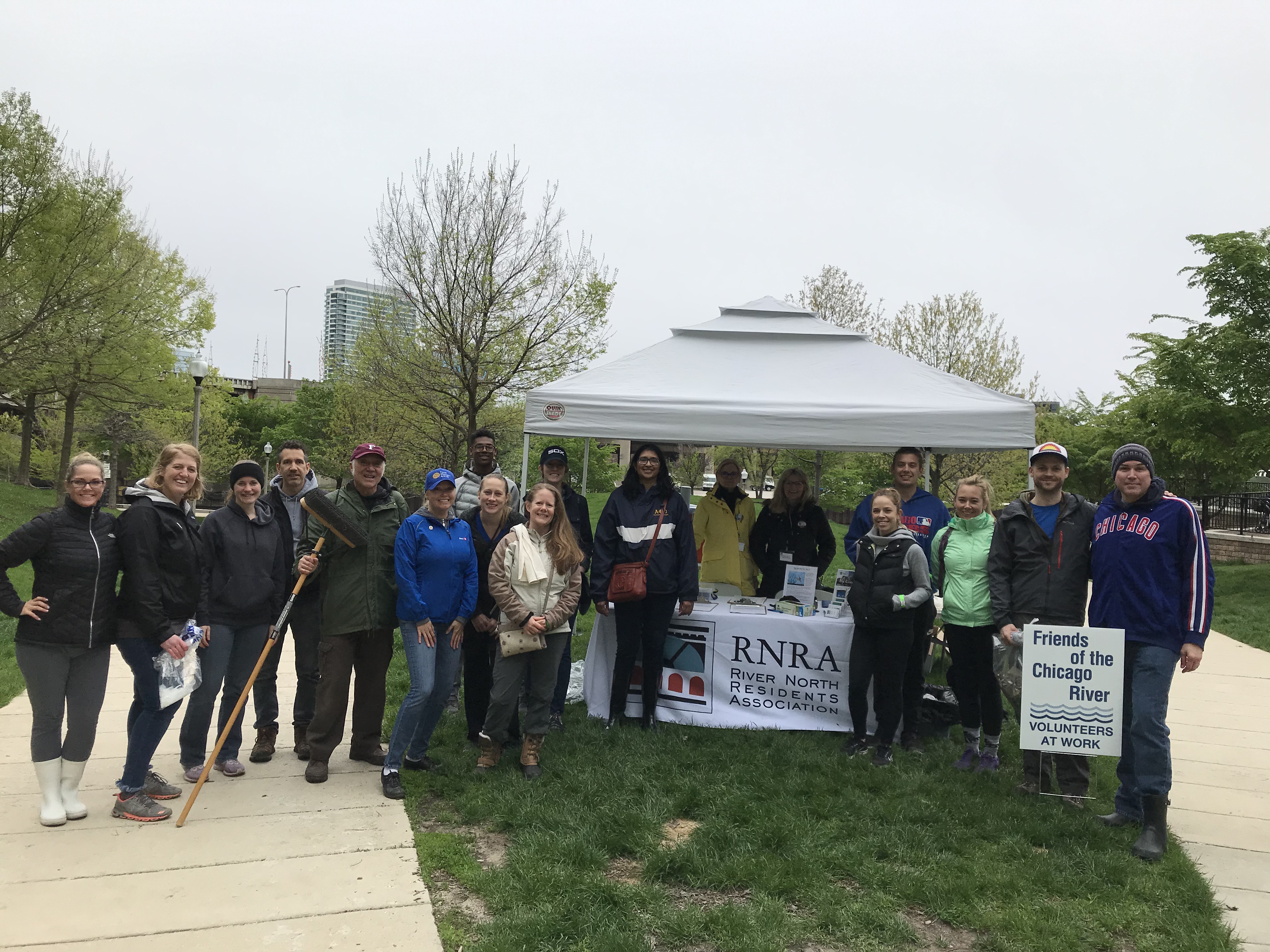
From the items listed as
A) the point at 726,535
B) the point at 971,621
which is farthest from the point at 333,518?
the point at 971,621

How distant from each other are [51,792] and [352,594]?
159 centimetres

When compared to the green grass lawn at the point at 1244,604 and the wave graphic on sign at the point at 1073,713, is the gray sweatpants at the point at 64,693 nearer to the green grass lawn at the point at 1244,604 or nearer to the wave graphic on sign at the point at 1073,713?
the wave graphic on sign at the point at 1073,713

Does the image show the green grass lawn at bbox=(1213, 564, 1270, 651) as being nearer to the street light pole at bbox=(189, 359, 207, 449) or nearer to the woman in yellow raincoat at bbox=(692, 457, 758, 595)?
the woman in yellow raincoat at bbox=(692, 457, 758, 595)

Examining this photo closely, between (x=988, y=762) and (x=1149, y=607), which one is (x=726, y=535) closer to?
(x=988, y=762)

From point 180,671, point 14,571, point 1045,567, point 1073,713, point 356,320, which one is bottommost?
point 14,571

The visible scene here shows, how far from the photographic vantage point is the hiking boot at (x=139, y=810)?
160 inches

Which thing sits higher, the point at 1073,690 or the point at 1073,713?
the point at 1073,690

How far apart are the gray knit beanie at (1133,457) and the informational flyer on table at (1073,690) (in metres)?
0.81

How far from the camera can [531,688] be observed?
16.1ft

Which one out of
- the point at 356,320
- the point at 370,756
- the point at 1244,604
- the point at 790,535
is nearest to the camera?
the point at 370,756

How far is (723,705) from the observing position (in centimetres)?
592

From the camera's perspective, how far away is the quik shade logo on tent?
5941 mm

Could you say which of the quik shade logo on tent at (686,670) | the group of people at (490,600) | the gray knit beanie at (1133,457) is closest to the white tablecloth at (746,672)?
the quik shade logo on tent at (686,670)

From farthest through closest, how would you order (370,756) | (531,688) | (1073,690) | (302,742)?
(302,742) < (370,756) < (531,688) < (1073,690)
